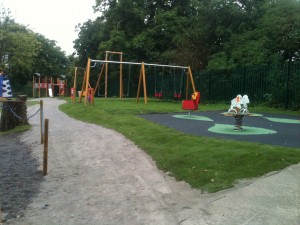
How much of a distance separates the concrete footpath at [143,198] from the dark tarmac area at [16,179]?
0.18m

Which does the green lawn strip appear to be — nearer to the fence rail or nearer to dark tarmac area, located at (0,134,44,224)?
dark tarmac area, located at (0,134,44,224)

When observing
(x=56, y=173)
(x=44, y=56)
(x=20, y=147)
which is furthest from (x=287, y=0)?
(x=44, y=56)

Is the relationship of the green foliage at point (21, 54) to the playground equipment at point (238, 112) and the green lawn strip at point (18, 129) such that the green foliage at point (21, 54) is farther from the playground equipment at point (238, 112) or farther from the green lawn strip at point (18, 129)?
the playground equipment at point (238, 112)

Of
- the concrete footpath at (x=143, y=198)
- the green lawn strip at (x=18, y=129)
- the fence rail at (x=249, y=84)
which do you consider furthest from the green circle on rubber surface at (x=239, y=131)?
the fence rail at (x=249, y=84)

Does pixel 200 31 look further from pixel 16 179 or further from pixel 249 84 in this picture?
pixel 16 179

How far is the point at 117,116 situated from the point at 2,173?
22.4ft

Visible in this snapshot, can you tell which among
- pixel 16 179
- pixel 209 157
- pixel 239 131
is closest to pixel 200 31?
pixel 239 131

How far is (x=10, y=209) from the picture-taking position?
6035mm

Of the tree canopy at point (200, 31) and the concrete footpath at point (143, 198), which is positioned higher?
the tree canopy at point (200, 31)

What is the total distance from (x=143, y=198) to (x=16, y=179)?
3.02 m

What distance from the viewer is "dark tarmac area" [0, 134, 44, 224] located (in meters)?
6.09

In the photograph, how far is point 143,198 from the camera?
20.2ft

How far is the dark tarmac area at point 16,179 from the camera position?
6086mm

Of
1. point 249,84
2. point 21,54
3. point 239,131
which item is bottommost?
point 239,131
